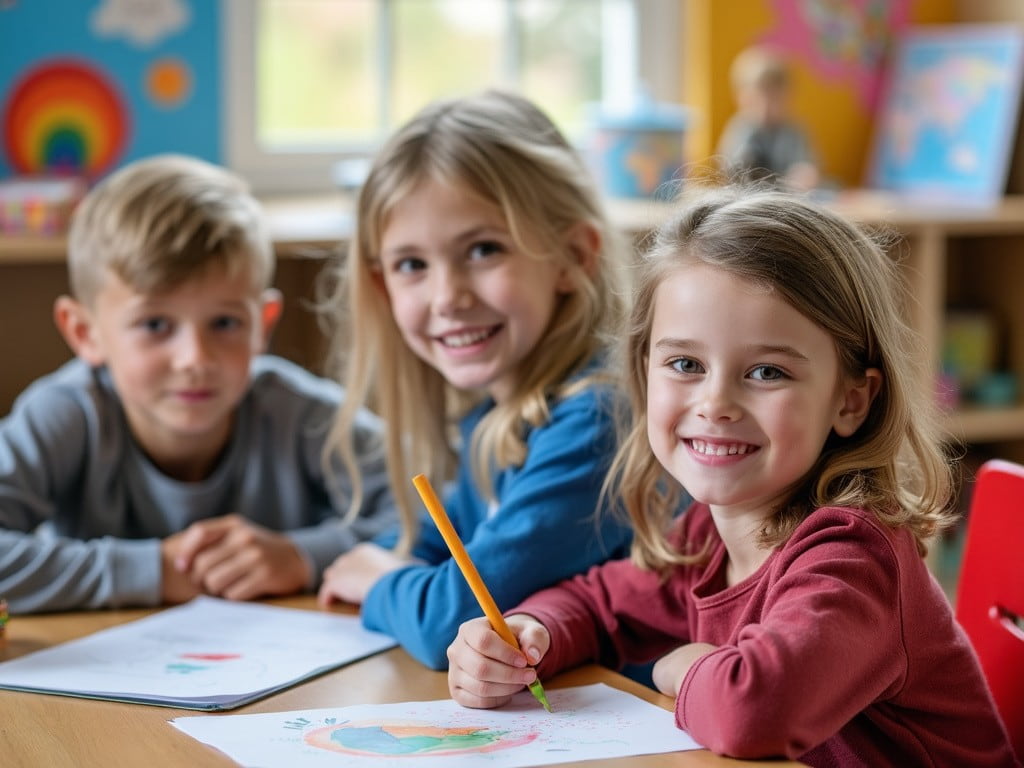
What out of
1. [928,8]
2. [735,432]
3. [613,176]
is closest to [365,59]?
[613,176]

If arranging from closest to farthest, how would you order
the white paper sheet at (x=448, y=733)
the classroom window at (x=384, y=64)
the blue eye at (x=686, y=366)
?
the white paper sheet at (x=448, y=733), the blue eye at (x=686, y=366), the classroom window at (x=384, y=64)

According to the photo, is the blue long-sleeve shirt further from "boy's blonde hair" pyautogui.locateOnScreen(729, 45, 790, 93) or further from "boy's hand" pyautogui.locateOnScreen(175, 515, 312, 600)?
"boy's blonde hair" pyautogui.locateOnScreen(729, 45, 790, 93)

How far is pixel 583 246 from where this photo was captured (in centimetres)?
141

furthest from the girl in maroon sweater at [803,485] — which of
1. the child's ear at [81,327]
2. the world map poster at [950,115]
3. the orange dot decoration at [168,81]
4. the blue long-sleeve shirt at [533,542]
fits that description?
the world map poster at [950,115]

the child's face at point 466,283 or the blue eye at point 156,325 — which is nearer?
the child's face at point 466,283

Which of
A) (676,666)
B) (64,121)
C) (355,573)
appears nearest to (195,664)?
(355,573)

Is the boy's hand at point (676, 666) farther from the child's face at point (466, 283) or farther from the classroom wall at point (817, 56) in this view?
the classroom wall at point (817, 56)

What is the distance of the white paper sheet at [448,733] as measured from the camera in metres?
0.91

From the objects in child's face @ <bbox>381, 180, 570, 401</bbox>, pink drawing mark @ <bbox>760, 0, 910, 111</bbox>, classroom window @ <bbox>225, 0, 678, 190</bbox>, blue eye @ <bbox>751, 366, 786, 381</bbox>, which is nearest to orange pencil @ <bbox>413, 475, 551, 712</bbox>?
blue eye @ <bbox>751, 366, 786, 381</bbox>

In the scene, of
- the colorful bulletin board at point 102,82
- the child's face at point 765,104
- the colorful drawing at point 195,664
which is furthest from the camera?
the child's face at point 765,104

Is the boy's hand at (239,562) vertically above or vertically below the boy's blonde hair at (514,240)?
below

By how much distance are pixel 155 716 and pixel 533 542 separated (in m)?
0.35

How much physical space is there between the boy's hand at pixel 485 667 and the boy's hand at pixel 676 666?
0.10m

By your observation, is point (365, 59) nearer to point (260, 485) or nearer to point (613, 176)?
point (613, 176)
